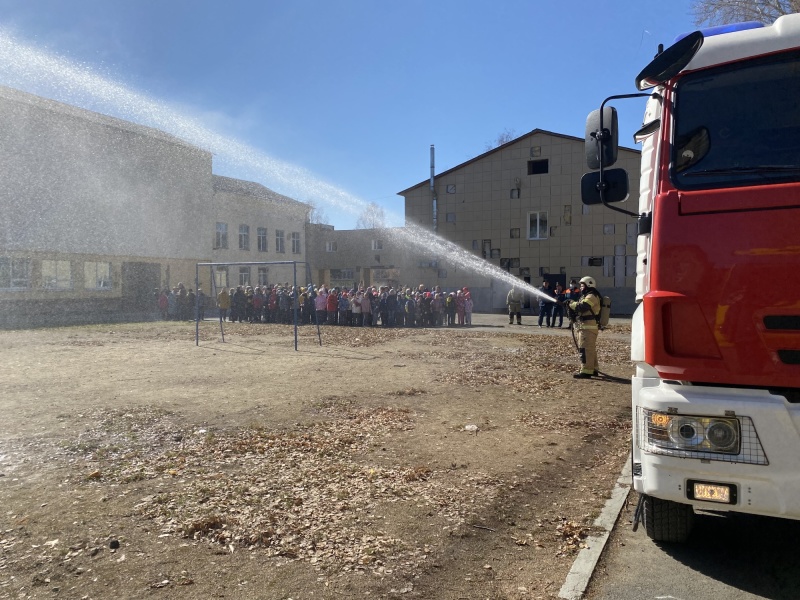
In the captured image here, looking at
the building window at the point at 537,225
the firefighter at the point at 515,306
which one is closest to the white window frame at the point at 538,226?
the building window at the point at 537,225

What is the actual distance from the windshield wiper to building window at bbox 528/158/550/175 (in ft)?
96.8

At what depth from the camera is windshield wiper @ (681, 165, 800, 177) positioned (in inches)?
122

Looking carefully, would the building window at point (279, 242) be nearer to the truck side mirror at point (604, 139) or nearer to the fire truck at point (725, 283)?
the truck side mirror at point (604, 139)

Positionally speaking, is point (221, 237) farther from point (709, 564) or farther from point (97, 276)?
point (709, 564)

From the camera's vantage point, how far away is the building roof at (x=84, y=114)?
2661cm

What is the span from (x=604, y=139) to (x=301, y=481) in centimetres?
385

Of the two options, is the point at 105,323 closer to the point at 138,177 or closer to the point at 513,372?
the point at 138,177

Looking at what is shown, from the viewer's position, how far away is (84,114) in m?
29.9

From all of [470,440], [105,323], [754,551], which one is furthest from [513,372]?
[105,323]

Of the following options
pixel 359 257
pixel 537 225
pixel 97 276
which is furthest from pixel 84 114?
pixel 537 225

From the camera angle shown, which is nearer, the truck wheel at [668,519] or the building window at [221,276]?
the truck wheel at [668,519]

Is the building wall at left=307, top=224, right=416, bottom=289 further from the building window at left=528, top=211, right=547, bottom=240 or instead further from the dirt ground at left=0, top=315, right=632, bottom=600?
the dirt ground at left=0, top=315, right=632, bottom=600

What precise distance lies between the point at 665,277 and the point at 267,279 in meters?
44.4

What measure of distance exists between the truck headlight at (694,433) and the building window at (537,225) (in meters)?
29.4
